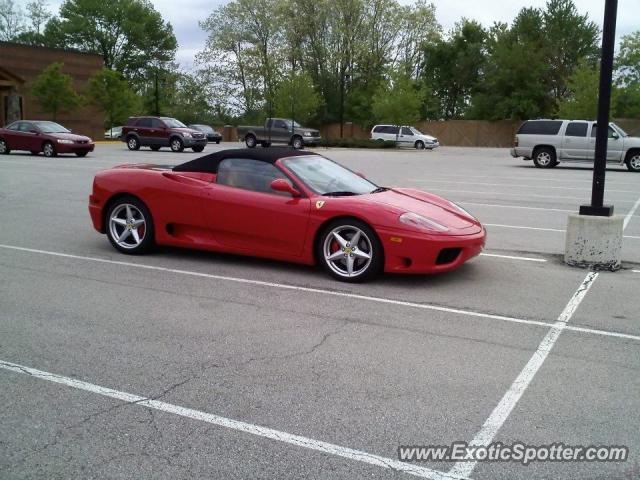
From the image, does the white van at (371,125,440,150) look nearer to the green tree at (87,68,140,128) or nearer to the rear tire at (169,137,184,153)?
the green tree at (87,68,140,128)

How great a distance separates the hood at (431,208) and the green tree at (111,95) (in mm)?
42311

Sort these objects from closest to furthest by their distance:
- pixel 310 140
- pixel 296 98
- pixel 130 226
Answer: pixel 130 226 → pixel 310 140 → pixel 296 98

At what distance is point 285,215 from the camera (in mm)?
7117

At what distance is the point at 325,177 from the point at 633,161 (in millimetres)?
20366

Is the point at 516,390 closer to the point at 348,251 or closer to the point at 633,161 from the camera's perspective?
the point at 348,251

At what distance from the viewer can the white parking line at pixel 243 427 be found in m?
3.28

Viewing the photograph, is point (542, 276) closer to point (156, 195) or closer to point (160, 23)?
point (156, 195)

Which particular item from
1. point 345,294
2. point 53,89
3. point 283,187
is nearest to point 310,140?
point 53,89

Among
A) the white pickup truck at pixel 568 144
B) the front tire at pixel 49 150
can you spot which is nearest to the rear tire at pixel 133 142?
the front tire at pixel 49 150

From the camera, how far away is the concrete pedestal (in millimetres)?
7578

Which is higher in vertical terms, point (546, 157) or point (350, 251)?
point (546, 157)

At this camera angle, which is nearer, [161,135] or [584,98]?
[161,135]

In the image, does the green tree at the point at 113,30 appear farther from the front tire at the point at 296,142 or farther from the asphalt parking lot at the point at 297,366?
the asphalt parking lot at the point at 297,366

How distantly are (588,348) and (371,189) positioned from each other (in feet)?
11.2
